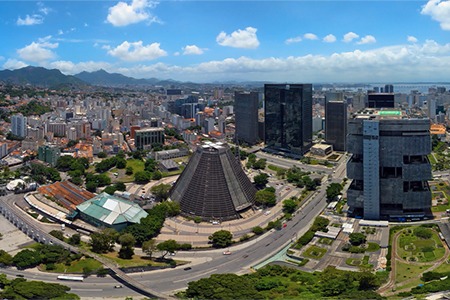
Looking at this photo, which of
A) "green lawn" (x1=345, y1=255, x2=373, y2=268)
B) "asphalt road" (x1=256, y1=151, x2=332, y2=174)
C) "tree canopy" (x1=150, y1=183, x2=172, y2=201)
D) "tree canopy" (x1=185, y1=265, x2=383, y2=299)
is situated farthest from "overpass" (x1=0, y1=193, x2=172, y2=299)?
"asphalt road" (x1=256, y1=151, x2=332, y2=174)

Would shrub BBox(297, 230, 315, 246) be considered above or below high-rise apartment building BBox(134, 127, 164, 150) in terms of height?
below

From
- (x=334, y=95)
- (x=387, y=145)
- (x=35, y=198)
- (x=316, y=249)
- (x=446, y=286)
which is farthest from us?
(x=334, y=95)

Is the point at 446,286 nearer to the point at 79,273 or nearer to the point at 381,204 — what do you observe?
the point at 381,204

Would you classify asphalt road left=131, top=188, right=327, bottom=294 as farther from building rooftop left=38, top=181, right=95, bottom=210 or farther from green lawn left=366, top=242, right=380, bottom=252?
building rooftop left=38, top=181, right=95, bottom=210

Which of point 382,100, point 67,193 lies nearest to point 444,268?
point 382,100

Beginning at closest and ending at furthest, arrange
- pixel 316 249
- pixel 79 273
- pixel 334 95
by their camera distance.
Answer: pixel 79 273
pixel 316 249
pixel 334 95

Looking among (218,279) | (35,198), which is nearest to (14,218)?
(35,198)

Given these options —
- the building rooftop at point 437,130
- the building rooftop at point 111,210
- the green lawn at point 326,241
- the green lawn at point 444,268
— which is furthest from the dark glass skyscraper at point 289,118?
the green lawn at point 444,268

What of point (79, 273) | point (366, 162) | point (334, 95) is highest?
point (334, 95)
